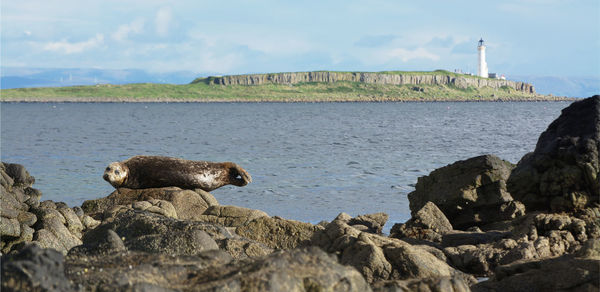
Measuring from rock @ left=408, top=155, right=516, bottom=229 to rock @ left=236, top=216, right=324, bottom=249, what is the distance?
3362mm

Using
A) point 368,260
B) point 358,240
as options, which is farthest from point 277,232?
point 368,260

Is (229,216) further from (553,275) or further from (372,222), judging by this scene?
(553,275)

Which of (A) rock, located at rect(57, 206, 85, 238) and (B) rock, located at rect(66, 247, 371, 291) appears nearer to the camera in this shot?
(B) rock, located at rect(66, 247, 371, 291)

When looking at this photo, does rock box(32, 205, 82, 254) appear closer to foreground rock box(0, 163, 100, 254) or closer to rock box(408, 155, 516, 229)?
foreground rock box(0, 163, 100, 254)

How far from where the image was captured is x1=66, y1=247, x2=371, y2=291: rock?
191 inches

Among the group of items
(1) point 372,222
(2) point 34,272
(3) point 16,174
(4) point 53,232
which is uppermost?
(2) point 34,272

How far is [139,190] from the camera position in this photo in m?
17.2

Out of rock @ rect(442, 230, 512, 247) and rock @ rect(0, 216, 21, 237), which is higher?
rock @ rect(0, 216, 21, 237)

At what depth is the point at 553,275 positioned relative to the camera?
26.8 ft

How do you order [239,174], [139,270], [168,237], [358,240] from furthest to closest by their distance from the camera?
[239,174], [358,240], [168,237], [139,270]

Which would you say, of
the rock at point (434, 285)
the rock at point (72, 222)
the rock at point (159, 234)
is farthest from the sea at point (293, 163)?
the rock at point (434, 285)

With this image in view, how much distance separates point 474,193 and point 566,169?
227cm

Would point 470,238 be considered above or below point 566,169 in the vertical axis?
below

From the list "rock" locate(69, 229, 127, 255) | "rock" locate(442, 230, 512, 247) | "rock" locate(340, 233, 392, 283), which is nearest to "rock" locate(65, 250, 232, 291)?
"rock" locate(69, 229, 127, 255)
